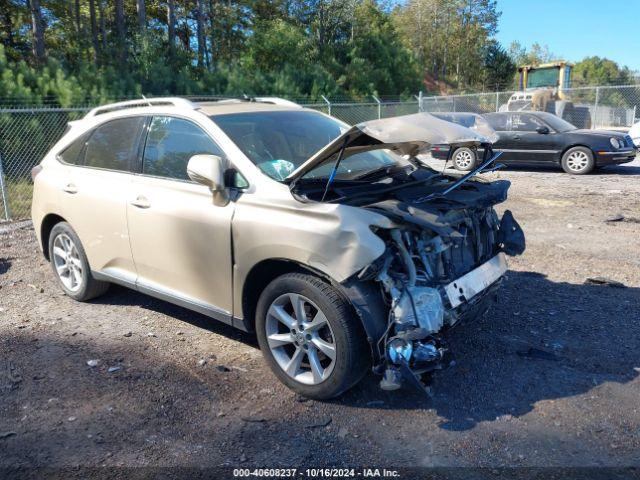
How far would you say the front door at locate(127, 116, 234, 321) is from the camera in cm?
382

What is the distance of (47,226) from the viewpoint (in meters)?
5.50

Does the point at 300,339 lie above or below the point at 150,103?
below

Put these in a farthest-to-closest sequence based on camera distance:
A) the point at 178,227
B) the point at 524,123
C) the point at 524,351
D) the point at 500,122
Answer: the point at 500,122, the point at 524,123, the point at 524,351, the point at 178,227

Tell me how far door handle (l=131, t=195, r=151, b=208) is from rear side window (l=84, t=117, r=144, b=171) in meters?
0.35

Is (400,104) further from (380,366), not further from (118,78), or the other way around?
(380,366)

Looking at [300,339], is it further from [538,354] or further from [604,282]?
[604,282]

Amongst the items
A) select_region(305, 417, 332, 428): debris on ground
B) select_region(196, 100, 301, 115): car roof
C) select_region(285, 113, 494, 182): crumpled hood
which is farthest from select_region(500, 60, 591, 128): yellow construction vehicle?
select_region(305, 417, 332, 428): debris on ground

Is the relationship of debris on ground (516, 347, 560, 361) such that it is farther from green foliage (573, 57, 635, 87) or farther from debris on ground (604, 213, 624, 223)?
green foliage (573, 57, 635, 87)

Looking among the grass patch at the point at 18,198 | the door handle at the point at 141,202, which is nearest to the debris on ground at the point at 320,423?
the door handle at the point at 141,202

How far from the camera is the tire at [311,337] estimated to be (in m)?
3.22

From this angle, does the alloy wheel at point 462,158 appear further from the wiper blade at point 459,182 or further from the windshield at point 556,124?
the wiper blade at point 459,182

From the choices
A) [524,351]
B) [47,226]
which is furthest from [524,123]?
[47,226]

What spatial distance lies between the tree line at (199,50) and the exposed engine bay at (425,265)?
38.7ft

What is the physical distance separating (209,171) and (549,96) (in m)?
21.6
